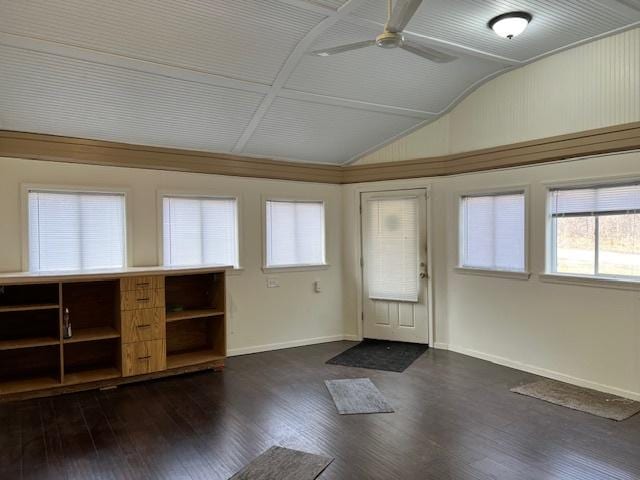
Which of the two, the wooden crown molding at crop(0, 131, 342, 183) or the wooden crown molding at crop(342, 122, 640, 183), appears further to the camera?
the wooden crown molding at crop(0, 131, 342, 183)

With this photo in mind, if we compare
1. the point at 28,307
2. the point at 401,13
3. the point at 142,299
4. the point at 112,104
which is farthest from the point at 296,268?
the point at 401,13

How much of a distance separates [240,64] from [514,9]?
7.43 feet

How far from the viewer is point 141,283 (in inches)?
175

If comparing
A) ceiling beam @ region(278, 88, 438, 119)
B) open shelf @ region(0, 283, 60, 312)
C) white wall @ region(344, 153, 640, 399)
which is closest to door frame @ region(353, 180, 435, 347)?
white wall @ region(344, 153, 640, 399)

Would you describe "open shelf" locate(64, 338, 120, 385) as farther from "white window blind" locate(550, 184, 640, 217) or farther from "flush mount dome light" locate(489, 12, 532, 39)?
"white window blind" locate(550, 184, 640, 217)

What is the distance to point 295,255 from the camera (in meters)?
5.97

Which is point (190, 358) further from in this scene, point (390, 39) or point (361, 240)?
point (390, 39)

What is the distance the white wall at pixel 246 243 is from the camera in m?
4.31

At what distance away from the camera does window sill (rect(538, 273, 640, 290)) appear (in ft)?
13.0

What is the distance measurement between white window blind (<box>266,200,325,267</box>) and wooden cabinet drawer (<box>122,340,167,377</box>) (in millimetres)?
1723

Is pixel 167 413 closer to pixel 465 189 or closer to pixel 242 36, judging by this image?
pixel 242 36

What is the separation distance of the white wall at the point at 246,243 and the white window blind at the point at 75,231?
0.12 metres

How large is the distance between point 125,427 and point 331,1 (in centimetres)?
356

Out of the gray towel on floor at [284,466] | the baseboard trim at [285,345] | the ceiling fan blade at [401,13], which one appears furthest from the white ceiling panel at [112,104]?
the gray towel on floor at [284,466]
